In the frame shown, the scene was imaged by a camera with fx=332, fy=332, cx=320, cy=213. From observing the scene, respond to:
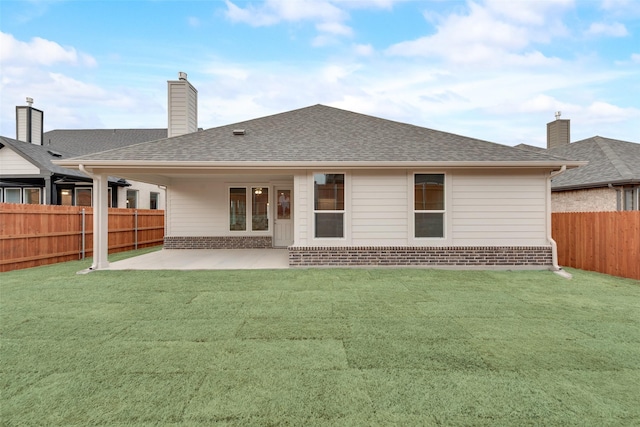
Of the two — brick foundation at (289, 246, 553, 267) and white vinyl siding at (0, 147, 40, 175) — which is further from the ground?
white vinyl siding at (0, 147, 40, 175)

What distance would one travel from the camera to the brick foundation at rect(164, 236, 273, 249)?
37.7 feet

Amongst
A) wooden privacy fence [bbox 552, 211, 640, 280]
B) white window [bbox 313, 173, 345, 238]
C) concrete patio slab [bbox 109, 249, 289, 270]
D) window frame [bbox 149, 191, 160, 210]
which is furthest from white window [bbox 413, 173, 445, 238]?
window frame [bbox 149, 191, 160, 210]

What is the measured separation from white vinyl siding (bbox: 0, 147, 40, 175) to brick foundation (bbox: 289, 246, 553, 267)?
12641 millimetres

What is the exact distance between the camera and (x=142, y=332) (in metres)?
3.84

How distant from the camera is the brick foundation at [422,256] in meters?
8.03

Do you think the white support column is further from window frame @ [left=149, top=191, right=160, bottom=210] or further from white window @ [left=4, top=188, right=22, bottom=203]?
window frame @ [left=149, top=191, right=160, bottom=210]

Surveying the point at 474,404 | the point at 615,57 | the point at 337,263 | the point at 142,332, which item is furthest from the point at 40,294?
the point at 615,57

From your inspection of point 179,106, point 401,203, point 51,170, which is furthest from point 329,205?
point 51,170

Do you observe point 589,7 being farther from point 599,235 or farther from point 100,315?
point 100,315

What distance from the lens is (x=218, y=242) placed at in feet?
38.0

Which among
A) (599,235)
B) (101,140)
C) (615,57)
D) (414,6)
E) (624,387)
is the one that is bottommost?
(624,387)

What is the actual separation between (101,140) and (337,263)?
20.1 meters

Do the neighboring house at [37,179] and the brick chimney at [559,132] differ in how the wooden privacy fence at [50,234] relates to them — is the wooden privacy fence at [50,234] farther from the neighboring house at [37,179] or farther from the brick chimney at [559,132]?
the brick chimney at [559,132]

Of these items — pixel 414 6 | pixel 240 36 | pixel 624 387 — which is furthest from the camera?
pixel 240 36
